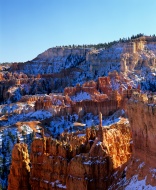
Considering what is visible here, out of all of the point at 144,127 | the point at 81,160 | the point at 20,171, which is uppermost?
the point at 144,127

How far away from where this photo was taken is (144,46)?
6821 inches

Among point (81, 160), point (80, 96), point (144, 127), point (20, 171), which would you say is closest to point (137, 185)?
point (144, 127)

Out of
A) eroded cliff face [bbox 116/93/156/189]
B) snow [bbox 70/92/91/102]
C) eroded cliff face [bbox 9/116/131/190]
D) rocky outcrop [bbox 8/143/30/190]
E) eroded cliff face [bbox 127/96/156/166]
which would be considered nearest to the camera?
eroded cliff face [bbox 116/93/156/189]

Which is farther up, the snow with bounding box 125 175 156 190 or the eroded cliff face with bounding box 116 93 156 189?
the eroded cliff face with bounding box 116 93 156 189

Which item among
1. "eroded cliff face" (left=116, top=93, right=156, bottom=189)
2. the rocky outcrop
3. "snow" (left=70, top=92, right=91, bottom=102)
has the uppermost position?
"eroded cliff face" (left=116, top=93, right=156, bottom=189)

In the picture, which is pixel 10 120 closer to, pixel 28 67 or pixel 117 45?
pixel 117 45

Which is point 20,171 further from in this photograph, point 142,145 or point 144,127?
point 144,127

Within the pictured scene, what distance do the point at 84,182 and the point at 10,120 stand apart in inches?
2753

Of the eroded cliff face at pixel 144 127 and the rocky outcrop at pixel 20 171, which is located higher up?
the eroded cliff face at pixel 144 127

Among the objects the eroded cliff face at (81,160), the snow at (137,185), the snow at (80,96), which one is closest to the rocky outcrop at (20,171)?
the eroded cliff face at (81,160)

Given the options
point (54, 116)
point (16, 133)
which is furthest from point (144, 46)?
point (16, 133)

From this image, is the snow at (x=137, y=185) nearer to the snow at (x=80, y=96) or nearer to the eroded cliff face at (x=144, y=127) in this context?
the eroded cliff face at (x=144, y=127)

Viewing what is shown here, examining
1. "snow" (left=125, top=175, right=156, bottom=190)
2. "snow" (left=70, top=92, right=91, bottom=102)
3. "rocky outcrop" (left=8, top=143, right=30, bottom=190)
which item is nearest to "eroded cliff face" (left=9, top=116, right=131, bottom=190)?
"rocky outcrop" (left=8, top=143, right=30, bottom=190)

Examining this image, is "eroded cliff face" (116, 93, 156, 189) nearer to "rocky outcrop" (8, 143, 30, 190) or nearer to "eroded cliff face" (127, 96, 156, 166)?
"eroded cliff face" (127, 96, 156, 166)
